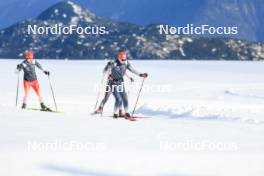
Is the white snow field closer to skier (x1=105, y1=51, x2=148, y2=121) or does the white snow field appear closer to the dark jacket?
skier (x1=105, y1=51, x2=148, y2=121)

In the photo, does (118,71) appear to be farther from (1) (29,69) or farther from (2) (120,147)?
(2) (120,147)

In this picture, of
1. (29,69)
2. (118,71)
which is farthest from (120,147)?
(29,69)

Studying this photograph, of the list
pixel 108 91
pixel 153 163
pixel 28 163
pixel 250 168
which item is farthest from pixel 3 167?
pixel 108 91

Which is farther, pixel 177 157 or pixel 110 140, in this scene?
pixel 110 140

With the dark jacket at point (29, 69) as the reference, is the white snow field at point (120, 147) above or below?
below

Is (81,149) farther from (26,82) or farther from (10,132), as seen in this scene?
(26,82)

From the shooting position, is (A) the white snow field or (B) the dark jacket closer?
(A) the white snow field

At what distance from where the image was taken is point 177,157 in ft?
37.0

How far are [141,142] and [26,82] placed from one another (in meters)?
9.45

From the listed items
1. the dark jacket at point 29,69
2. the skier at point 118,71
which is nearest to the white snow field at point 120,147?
the skier at point 118,71

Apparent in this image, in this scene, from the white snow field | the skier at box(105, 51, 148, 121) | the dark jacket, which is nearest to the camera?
the white snow field

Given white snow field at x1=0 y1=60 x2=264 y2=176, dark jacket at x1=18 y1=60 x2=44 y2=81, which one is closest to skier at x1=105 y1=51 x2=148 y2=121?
white snow field at x1=0 y1=60 x2=264 y2=176

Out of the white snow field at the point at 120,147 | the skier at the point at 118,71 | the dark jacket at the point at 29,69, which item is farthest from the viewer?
the dark jacket at the point at 29,69

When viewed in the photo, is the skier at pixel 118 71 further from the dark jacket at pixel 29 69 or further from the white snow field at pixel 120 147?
the dark jacket at pixel 29 69
